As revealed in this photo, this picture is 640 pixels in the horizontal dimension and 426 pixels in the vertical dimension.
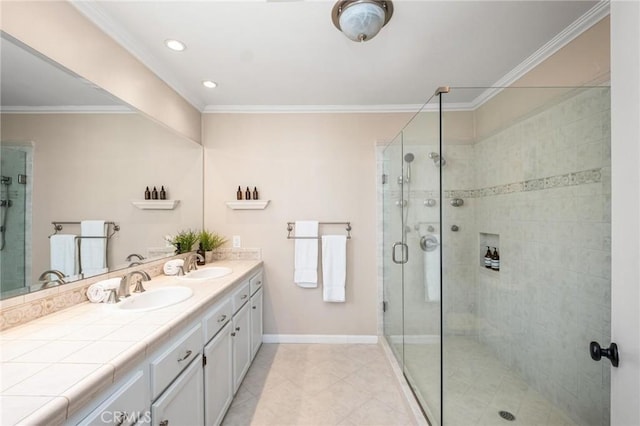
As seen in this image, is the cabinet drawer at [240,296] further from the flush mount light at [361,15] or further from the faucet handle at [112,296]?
the flush mount light at [361,15]

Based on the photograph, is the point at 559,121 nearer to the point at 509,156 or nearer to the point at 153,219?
the point at 509,156

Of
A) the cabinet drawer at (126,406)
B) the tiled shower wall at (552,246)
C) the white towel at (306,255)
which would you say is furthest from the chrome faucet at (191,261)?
the tiled shower wall at (552,246)

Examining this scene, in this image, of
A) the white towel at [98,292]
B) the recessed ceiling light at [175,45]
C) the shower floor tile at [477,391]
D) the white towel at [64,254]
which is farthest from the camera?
the recessed ceiling light at [175,45]

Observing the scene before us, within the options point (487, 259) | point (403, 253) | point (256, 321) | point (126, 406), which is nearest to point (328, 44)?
point (403, 253)

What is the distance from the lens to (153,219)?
81.1 inches

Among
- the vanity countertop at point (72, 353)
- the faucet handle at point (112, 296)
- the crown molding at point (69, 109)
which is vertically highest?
the crown molding at point (69, 109)

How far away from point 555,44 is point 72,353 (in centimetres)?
298

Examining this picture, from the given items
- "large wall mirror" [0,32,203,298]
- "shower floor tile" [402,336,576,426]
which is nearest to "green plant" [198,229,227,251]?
"large wall mirror" [0,32,203,298]

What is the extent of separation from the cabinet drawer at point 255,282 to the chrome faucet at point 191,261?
0.49 meters

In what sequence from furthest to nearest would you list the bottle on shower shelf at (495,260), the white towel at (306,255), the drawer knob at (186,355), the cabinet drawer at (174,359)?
the white towel at (306,255) → the bottle on shower shelf at (495,260) → the drawer knob at (186,355) → the cabinet drawer at (174,359)

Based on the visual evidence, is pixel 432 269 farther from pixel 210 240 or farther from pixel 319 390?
pixel 210 240

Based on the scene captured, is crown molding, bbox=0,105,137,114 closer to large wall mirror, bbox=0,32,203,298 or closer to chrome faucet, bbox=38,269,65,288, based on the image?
large wall mirror, bbox=0,32,203,298

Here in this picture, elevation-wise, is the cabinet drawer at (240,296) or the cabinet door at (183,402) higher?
the cabinet drawer at (240,296)

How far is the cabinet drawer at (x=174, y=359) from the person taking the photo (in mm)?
1031
